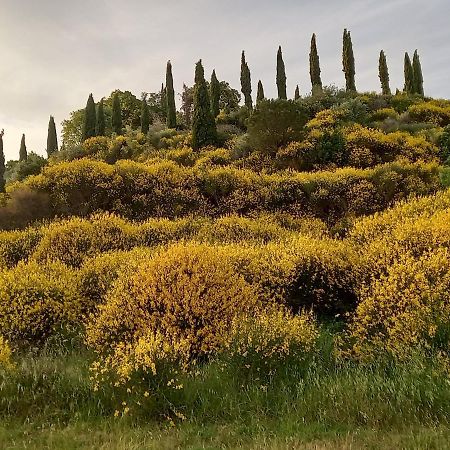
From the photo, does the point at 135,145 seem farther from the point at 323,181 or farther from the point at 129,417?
the point at 129,417

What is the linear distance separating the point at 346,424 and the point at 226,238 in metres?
9.24

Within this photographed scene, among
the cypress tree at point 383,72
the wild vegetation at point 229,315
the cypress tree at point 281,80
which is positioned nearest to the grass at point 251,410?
the wild vegetation at point 229,315

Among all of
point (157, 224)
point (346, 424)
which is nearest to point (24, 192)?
point (157, 224)

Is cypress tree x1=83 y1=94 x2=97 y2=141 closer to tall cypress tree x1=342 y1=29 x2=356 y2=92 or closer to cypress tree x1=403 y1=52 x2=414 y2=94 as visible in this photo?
tall cypress tree x1=342 y1=29 x2=356 y2=92

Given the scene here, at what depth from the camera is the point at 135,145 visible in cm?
3356

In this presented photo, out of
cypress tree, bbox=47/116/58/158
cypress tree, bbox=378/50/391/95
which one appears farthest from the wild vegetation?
cypress tree, bbox=47/116/58/158

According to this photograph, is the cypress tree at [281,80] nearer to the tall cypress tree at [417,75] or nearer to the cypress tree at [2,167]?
the tall cypress tree at [417,75]

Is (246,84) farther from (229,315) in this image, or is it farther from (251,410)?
(251,410)

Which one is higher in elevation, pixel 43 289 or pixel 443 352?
pixel 43 289

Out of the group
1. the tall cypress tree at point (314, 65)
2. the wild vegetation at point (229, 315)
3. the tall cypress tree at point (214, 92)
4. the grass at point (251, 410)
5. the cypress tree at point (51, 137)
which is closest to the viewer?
the grass at point (251, 410)

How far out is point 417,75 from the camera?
1847 inches

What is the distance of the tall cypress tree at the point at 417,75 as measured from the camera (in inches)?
1833

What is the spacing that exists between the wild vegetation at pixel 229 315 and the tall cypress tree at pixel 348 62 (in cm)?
2640

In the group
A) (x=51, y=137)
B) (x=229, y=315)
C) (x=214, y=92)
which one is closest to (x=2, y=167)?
(x=229, y=315)
